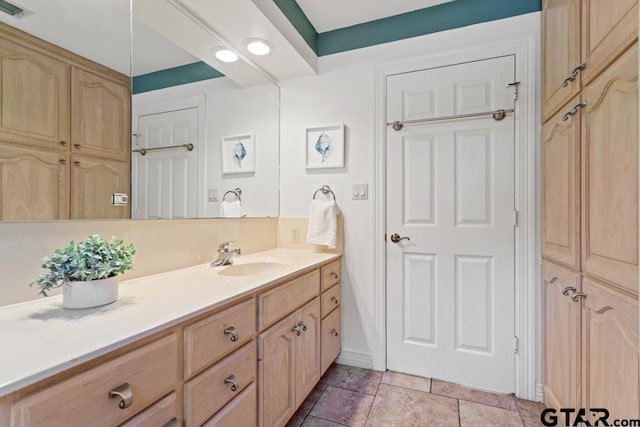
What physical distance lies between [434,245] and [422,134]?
0.71m

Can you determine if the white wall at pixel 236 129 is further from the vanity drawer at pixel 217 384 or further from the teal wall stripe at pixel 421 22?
the vanity drawer at pixel 217 384

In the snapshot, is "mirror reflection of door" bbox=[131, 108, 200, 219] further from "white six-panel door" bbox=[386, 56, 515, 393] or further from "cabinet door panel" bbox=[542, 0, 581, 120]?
"cabinet door panel" bbox=[542, 0, 581, 120]

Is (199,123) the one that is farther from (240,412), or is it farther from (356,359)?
(356,359)

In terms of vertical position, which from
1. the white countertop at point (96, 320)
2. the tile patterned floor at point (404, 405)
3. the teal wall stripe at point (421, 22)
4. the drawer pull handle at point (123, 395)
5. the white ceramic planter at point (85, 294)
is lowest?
the tile patterned floor at point (404, 405)

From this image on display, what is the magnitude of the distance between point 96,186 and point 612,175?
1.84m

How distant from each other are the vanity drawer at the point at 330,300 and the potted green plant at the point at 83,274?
1.12 meters

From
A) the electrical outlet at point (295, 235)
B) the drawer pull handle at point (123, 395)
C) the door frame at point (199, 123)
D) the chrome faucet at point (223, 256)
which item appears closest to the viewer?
the drawer pull handle at point (123, 395)

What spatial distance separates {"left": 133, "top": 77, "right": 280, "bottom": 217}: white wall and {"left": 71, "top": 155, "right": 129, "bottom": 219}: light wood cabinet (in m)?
0.29

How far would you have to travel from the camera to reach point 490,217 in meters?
1.81

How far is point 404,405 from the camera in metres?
1.69

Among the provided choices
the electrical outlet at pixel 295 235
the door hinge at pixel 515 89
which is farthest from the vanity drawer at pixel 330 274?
the door hinge at pixel 515 89

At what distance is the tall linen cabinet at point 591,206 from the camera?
0.94m

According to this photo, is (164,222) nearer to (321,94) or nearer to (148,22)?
(148,22)

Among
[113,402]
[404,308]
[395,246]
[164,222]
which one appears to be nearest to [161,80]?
[164,222]
